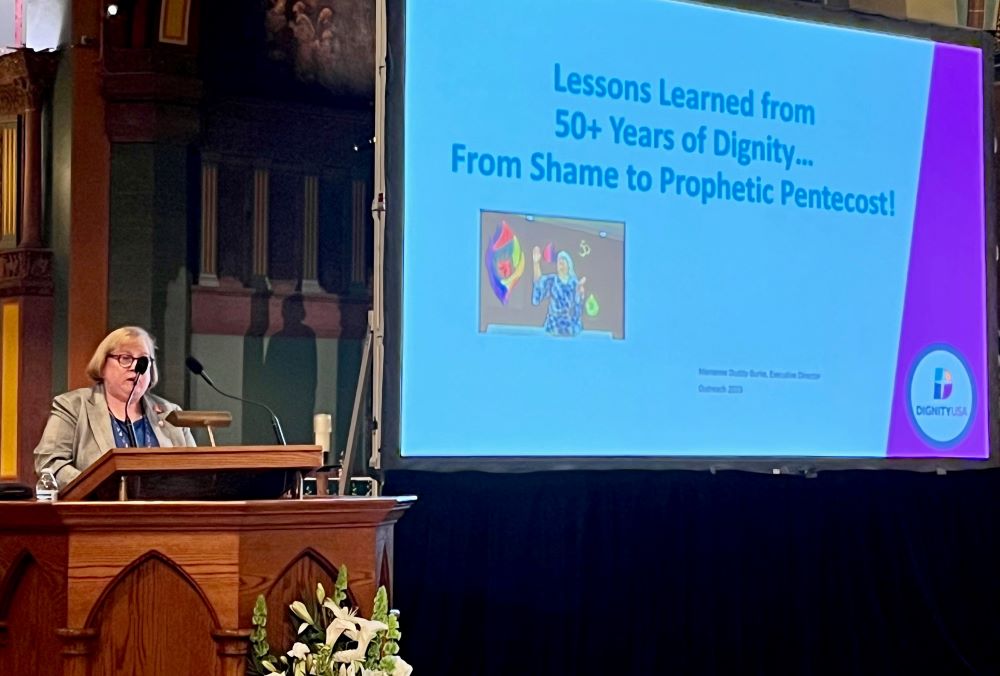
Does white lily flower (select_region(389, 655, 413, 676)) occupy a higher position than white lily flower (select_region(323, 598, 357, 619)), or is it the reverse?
white lily flower (select_region(323, 598, 357, 619))

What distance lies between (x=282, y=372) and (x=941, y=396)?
2.97 metres

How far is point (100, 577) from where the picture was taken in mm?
2533

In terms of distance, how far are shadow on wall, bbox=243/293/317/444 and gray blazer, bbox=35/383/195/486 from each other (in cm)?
239

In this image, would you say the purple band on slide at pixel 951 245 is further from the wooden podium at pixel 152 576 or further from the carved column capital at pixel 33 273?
the carved column capital at pixel 33 273

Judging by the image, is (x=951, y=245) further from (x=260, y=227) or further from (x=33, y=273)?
(x=33, y=273)

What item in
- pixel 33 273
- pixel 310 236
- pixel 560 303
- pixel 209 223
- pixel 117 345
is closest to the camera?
pixel 117 345

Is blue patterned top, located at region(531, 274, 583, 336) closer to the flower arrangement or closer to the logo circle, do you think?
the logo circle

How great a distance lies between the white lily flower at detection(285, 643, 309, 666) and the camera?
8.39ft

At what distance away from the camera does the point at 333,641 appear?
8.48 feet

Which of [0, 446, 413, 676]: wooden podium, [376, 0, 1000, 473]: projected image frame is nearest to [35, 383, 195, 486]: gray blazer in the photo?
[376, 0, 1000, 473]: projected image frame

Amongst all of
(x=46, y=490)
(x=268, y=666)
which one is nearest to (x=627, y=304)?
(x=46, y=490)

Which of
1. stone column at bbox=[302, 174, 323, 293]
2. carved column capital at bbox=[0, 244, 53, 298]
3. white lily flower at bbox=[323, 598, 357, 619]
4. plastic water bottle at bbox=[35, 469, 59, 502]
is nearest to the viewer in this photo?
white lily flower at bbox=[323, 598, 357, 619]

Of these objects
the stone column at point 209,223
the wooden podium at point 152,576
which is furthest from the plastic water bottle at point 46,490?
the stone column at point 209,223

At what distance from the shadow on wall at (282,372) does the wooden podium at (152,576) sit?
13.3 ft
